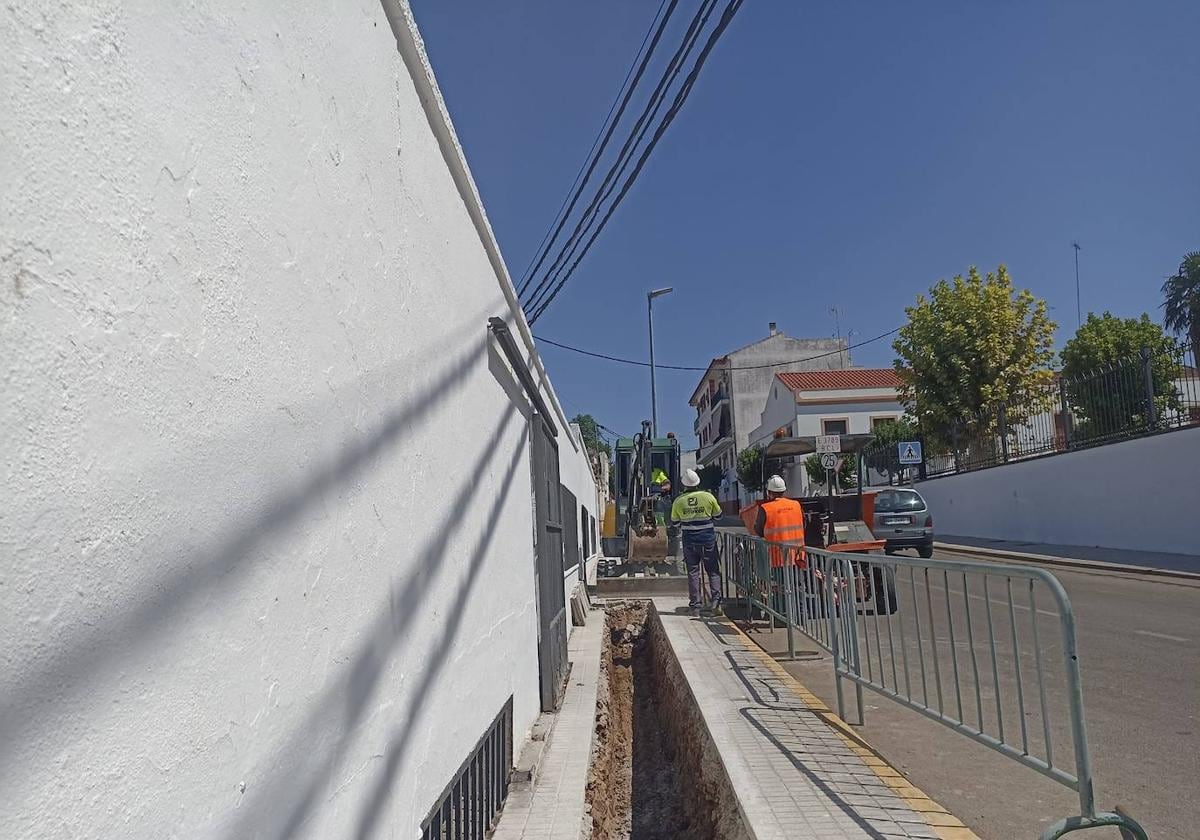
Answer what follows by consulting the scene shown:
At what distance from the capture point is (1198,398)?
598 inches

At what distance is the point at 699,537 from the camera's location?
1041cm

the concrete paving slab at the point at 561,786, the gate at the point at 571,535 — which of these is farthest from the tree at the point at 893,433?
the concrete paving slab at the point at 561,786

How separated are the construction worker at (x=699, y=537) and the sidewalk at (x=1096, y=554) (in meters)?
7.57

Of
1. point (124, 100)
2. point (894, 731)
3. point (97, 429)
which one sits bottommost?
point (894, 731)

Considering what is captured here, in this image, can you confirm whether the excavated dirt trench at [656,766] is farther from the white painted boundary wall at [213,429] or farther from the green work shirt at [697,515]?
the white painted boundary wall at [213,429]

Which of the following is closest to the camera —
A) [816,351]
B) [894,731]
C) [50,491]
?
[50,491]

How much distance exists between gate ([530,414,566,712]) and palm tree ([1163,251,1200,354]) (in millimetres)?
40225

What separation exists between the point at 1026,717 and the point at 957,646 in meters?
0.60

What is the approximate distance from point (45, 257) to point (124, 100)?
0.33 meters

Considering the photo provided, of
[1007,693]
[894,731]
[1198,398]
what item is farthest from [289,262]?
[1198,398]

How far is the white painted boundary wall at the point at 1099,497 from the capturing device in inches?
604

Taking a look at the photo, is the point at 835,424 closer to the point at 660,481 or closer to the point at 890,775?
the point at 660,481

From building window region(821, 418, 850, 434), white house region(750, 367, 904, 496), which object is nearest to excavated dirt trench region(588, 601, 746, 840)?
white house region(750, 367, 904, 496)

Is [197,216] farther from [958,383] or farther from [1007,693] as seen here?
[958,383]
